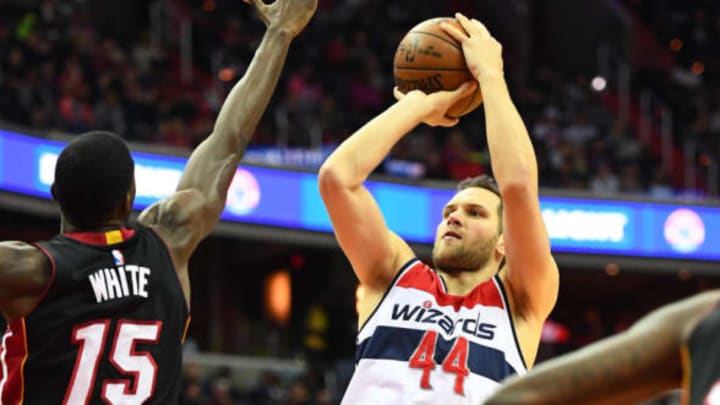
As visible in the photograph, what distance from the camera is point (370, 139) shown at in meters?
4.81

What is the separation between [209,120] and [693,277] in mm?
10335

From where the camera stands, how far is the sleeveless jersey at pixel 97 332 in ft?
11.7

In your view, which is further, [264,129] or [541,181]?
[541,181]

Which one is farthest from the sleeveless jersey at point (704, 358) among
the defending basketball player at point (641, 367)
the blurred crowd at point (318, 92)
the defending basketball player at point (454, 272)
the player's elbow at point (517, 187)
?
the blurred crowd at point (318, 92)

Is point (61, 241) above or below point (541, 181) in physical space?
above

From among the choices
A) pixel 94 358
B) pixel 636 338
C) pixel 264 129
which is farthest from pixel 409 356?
pixel 264 129

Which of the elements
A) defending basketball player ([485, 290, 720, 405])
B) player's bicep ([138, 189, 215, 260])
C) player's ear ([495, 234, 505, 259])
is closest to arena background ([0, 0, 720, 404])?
player's ear ([495, 234, 505, 259])

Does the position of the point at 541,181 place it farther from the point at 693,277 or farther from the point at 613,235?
the point at 693,277

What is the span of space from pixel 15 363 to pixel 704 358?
2142 millimetres

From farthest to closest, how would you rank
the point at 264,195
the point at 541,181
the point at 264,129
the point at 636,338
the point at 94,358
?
the point at 541,181 → the point at 264,129 → the point at 264,195 → the point at 94,358 → the point at 636,338

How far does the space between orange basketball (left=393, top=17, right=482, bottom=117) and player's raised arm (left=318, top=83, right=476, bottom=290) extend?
16cm

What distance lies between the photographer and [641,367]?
198 cm

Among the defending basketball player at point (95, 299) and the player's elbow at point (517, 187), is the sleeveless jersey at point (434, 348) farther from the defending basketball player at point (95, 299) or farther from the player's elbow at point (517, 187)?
the defending basketball player at point (95, 299)

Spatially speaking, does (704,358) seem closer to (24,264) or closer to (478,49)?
(24,264)
